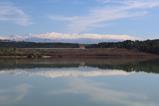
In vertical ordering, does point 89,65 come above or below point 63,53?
below

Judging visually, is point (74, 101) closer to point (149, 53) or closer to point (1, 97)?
point (1, 97)

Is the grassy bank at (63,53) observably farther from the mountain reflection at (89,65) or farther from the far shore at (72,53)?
the mountain reflection at (89,65)

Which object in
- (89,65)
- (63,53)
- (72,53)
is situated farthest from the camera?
(72,53)

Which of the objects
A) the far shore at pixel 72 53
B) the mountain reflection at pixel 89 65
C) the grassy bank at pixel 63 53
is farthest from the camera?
the far shore at pixel 72 53

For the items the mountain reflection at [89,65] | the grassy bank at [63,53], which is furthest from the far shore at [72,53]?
the mountain reflection at [89,65]

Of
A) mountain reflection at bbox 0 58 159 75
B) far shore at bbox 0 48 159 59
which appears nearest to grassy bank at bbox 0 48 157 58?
far shore at bbox 0 48 159 59

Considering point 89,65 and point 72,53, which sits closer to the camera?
point 89,65

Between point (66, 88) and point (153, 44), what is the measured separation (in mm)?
52886

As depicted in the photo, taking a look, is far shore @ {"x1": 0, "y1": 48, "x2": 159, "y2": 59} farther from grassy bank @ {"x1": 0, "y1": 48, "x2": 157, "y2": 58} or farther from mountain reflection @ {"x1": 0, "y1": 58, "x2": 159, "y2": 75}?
mountain reflection @ {"x1": 0, "y1": 58, "x2": 159, "y2": 75}

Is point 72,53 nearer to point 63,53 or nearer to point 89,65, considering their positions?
point 63,53

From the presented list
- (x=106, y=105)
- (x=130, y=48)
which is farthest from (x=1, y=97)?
(x=130, y=48)

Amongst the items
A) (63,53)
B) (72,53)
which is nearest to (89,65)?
(63,53)

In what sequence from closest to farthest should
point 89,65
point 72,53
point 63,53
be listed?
point 89,65 → point 63,53 → point 72,53

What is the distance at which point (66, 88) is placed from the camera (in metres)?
18.7
